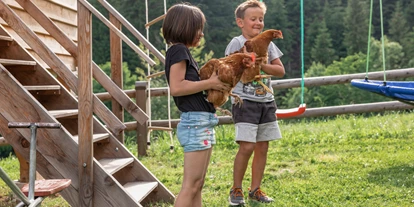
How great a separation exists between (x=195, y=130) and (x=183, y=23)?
569 mm

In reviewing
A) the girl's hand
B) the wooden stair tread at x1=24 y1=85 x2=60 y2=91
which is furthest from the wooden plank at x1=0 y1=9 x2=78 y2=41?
the girl's hand

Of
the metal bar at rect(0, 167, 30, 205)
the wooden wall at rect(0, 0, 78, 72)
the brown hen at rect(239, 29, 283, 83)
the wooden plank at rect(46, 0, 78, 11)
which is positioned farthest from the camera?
the wooden plank at rect(46, 0, 78, 11)

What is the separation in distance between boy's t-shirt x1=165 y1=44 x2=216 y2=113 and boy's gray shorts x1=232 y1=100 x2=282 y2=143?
3.68 feet

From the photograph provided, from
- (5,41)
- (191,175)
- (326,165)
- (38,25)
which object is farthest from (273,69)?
(38,25)

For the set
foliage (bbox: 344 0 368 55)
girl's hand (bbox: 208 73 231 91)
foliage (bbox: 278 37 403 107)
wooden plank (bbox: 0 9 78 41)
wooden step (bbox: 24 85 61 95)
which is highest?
foliage (bbox: 344 0 368 55)

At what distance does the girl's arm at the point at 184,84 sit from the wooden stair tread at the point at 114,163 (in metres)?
1.41

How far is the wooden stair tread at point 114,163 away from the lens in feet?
14.4

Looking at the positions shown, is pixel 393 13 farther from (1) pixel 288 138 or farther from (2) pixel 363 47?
(1) pixel 288 138

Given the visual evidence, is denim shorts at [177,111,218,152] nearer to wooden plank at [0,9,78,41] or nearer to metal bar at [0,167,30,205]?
metal bar at [0,167,30,205]

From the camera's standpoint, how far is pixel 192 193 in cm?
315

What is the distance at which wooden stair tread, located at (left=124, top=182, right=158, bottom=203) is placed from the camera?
426 centimetres

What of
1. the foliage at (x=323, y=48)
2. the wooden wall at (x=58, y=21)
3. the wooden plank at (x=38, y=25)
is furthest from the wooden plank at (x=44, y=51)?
the foliage at (x=323, y=48)

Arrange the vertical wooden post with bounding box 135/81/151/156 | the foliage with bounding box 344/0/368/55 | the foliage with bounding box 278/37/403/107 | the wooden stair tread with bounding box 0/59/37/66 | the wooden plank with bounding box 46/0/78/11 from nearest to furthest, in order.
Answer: the wooden stair tread with bounding box 0/59/37/66
the vertical wooden post with bounding box 135/81/151/156
the wooden plank with bounding box 46/0/78/11
the foliage with bounding box 278/37/403/107
the foliage with bounding box 344/0/368/55

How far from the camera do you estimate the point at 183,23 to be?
3115mm
